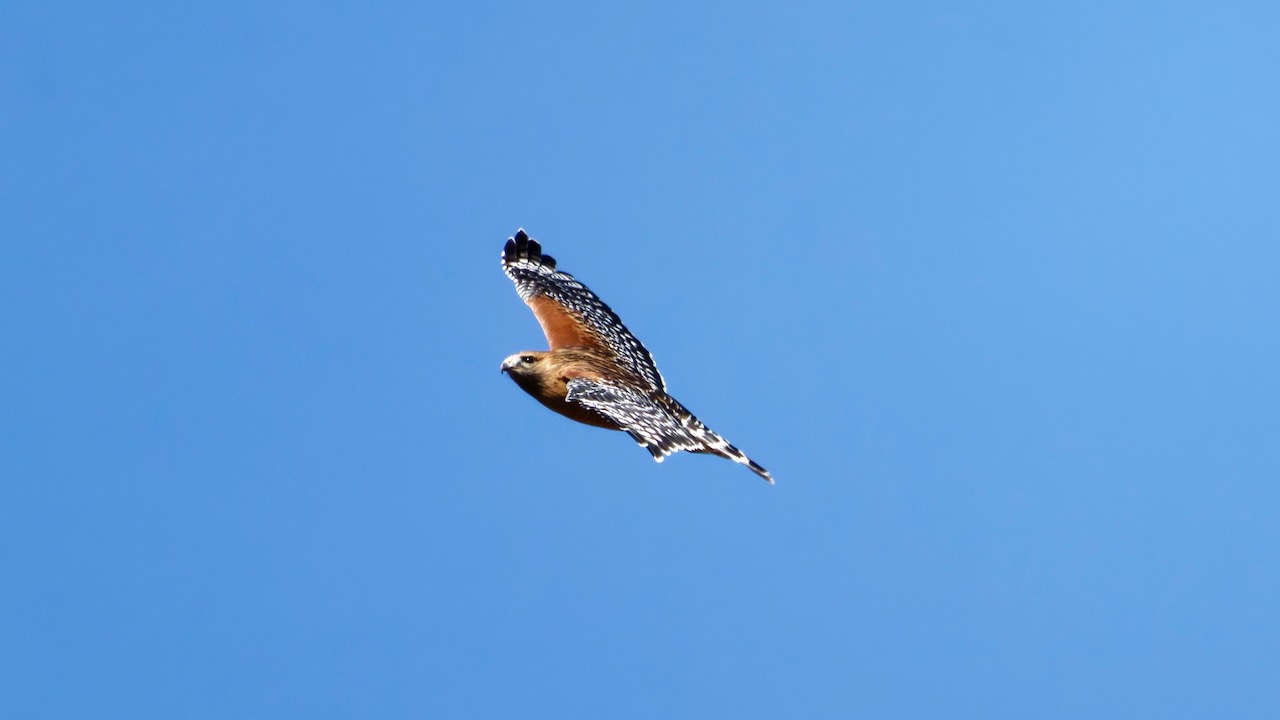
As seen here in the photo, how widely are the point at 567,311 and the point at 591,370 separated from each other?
3113mm

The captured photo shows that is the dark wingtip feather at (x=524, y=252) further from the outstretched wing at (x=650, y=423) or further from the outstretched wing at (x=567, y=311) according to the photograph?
the outstretched wing at (x=650, y=423)

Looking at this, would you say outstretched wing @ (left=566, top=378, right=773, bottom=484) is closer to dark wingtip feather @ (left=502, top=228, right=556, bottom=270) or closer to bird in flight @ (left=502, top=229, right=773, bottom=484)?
bird in flight @ (left=502, top=229, right=773, bottom=484)

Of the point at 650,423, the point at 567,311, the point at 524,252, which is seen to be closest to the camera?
the point at 650,423

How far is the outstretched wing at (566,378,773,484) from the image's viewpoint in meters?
17.8

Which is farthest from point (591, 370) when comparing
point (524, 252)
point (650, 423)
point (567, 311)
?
point (524, 252)

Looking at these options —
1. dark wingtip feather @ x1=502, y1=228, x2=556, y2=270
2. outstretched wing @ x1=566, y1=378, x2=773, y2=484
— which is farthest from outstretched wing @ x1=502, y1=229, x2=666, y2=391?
outstretched wing @ x1=566, y1=378, x2=773, y2=484

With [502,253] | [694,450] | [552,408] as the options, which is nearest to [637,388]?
[552,408]

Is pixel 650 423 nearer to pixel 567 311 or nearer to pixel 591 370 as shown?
pixel 591 370

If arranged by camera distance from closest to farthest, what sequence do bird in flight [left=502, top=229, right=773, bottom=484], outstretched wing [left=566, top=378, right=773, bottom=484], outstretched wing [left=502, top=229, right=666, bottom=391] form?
outstretched wing [left=566, top=378, right=773, bottom=484], bird in flight [left=502, top=229, right=773, bottom=484], outstretched wing [left=502, top=229, right=666, bottom=391]

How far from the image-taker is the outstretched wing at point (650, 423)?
17.8m

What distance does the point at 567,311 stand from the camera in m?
23.8

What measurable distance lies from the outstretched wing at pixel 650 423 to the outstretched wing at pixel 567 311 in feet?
4.75

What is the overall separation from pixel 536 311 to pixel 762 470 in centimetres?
681

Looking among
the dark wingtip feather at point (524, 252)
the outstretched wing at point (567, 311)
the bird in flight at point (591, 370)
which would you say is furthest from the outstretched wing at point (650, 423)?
the dark wingtip feather at point (524, 252)
